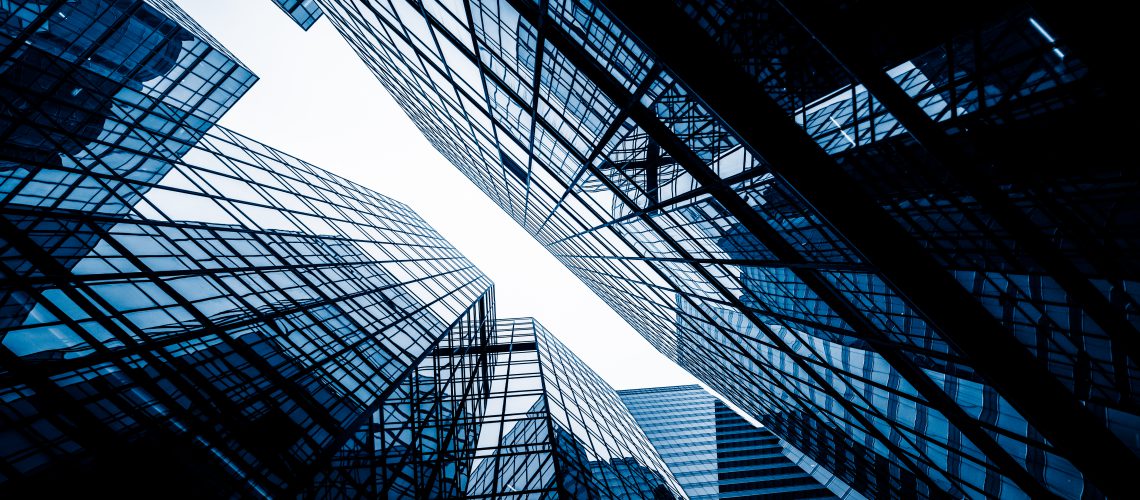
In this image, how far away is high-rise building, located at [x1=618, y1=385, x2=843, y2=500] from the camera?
264 ft

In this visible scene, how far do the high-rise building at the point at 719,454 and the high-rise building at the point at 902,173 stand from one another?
7310cm

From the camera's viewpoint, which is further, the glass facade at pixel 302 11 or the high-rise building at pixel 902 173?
the glass facade at pixel 302 11

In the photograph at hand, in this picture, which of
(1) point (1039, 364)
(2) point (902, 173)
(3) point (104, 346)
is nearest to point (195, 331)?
(3) point (104, 346)

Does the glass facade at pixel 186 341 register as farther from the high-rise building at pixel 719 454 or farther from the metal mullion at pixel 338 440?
the high-rise building at pixel 719 454

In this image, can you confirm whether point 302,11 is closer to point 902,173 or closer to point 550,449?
point 550,449

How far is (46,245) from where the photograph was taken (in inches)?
330

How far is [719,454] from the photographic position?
88688 mm

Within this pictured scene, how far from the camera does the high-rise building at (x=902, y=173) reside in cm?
563

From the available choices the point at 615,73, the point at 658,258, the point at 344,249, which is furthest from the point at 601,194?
the point at 344,249

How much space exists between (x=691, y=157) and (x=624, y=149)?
206 centimetres

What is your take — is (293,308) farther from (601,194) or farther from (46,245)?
(601,194)

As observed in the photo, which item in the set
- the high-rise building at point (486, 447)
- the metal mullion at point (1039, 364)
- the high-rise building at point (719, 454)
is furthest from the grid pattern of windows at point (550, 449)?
the high-rise building at point (719, 454)

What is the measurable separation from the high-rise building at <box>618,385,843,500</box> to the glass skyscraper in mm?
70490

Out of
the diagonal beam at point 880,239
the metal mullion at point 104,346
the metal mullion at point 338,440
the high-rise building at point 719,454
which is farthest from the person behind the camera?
the high-rise building at point 719,454
